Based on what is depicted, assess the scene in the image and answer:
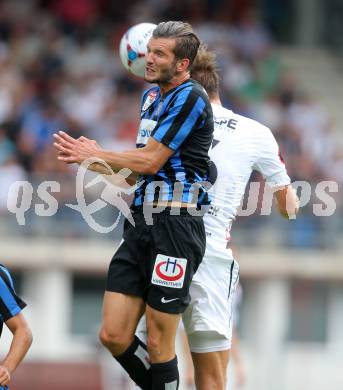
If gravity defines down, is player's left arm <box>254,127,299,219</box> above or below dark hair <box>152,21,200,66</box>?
below

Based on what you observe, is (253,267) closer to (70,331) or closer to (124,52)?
(70,331)

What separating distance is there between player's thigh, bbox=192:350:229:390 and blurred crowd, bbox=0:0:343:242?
274 inches

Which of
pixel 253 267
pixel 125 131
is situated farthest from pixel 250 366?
pixel 125 131

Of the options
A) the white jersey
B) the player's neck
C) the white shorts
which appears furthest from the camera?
the white jersey

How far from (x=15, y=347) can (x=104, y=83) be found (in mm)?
10035

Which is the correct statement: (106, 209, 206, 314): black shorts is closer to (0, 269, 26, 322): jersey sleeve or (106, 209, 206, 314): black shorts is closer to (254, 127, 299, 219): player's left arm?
(0, 269, 26, 322): jersey sleeve

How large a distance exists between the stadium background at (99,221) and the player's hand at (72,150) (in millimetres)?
7149

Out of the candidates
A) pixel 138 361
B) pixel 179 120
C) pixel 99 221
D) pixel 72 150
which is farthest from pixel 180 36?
pixel 99 221

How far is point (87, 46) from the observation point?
16.9 meters

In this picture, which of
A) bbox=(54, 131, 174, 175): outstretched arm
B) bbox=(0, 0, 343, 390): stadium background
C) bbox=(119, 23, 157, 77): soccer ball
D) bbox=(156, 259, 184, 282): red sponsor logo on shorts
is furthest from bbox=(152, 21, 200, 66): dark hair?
bbox=(0, 0, 343, 390): stadium background

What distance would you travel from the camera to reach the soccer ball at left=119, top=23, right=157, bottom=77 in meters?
7.53

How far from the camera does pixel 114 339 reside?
6.70 metres

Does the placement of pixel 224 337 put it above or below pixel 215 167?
below

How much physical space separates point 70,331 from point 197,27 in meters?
5.54
